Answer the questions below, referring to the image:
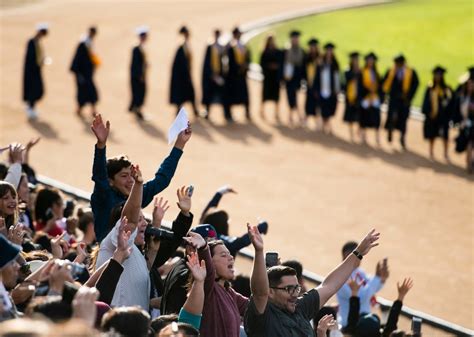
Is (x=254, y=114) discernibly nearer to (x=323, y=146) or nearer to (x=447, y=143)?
(x=323, y=146)

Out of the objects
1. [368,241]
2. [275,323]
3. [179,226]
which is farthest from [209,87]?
[275,323]

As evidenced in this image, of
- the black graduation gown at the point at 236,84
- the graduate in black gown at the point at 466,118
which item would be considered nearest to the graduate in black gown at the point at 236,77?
the black graduation gown at the point at 236,84

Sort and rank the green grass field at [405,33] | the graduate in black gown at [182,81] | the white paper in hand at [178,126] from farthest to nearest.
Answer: the green grass field at [405,33] < the graduate in black gown at [182,81] < the white paper in hand at [178,126]

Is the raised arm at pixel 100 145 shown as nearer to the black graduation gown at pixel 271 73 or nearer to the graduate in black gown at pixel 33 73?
the graduate in black gown at pixel 33 73

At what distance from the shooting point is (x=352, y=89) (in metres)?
19.2

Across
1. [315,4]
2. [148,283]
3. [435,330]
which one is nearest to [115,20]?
[315,4]

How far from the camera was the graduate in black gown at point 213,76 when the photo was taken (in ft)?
66.5

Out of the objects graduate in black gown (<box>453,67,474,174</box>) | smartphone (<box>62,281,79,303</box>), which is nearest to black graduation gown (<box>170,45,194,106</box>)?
graduate in black gown (<box>453,67,474,174</box>)

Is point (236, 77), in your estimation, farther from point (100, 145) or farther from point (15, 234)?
point (15, 234)

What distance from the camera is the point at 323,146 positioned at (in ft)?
61.4

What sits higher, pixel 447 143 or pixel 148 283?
pixel 148 283

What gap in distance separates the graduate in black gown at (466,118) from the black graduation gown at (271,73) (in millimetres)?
3550

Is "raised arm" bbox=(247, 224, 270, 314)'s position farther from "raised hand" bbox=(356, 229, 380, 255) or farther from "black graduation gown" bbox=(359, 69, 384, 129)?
"black graduation gown" bbox=(359, 69, 384, 129)

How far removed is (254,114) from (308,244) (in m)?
6.78
